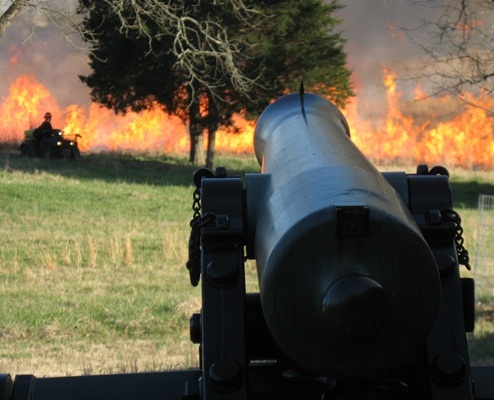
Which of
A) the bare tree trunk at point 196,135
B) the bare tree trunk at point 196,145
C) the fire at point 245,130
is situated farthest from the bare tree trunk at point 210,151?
the fire at point 245,130

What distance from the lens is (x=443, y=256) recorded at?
4.05m

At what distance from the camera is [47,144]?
39469mm

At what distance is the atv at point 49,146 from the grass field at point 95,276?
22.2 feet

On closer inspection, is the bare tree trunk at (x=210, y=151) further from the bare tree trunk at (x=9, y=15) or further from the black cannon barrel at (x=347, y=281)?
the black cannon barrel at (x=347, y=281)

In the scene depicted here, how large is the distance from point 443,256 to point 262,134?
0.99 m

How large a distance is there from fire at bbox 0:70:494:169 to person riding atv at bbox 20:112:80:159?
7.61m

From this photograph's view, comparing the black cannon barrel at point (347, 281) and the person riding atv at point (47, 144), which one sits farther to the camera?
the person riding atv at point (47, 144)

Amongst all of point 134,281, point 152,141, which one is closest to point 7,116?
point 152,141

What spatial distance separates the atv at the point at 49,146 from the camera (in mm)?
39094

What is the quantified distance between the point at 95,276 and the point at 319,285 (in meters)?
11.7

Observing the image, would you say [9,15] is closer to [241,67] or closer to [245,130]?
[241,67]

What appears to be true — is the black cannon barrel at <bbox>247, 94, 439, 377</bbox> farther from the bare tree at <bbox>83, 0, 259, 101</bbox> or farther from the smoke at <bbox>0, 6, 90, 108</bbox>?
the smoke at <bbox>0, 6, 90, 108</bbox>

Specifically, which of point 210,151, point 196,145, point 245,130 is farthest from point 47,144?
point 245,130

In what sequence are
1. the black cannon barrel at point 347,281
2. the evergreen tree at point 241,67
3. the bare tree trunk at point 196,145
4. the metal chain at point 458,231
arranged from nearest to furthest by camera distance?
1. the black cannon barrel at point 347,281
2. the metal chain at point 458,231
3. the evergreen tree at point 241,67
4. the bare tree trunk at point 196,145
